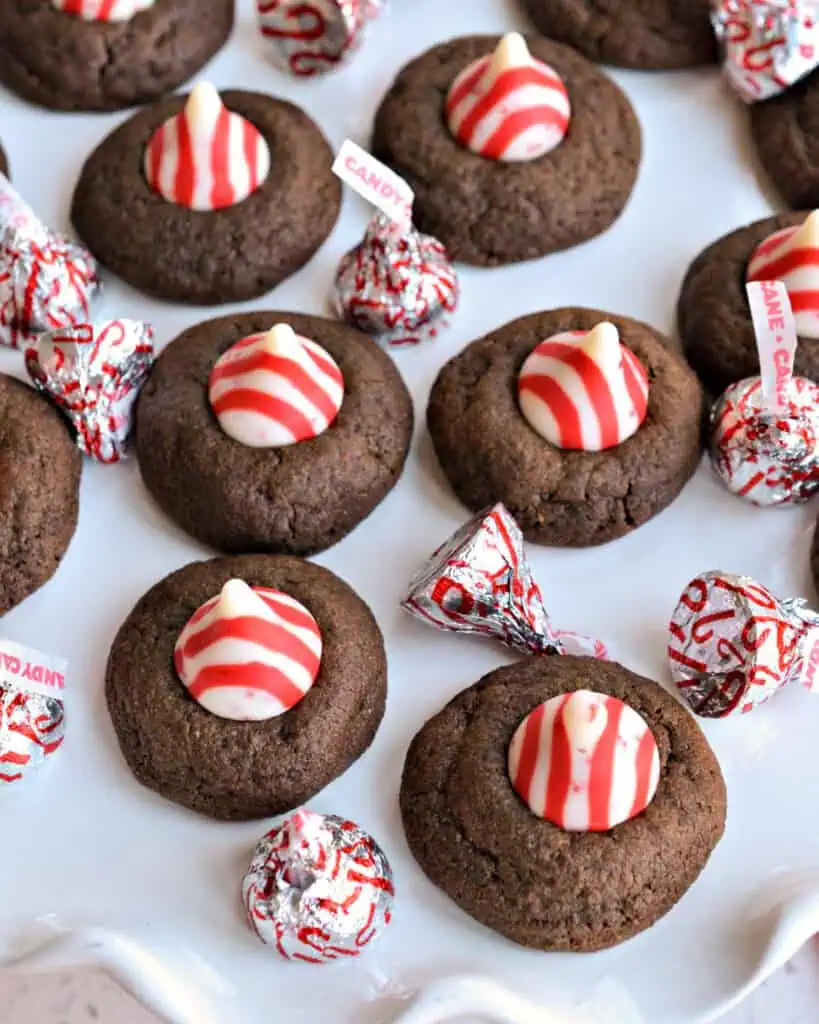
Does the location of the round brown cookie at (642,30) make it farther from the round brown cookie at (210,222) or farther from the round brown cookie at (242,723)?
the round brown cookie at (242,723)

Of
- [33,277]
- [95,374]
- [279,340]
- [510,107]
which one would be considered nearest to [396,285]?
[279,340]

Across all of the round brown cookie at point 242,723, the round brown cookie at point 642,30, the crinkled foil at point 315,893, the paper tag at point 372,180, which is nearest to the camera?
the crinkled foil at point 315,893

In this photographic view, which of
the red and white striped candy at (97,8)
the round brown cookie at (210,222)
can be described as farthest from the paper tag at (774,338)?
the red and white striped candy at (97,8)

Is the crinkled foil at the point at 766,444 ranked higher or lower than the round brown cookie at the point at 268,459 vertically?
higher

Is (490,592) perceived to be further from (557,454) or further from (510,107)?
(510,107)

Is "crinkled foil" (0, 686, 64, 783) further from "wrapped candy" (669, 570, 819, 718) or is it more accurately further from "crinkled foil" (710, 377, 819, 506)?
"crinkled foil" (710, 377, 819, 506)
